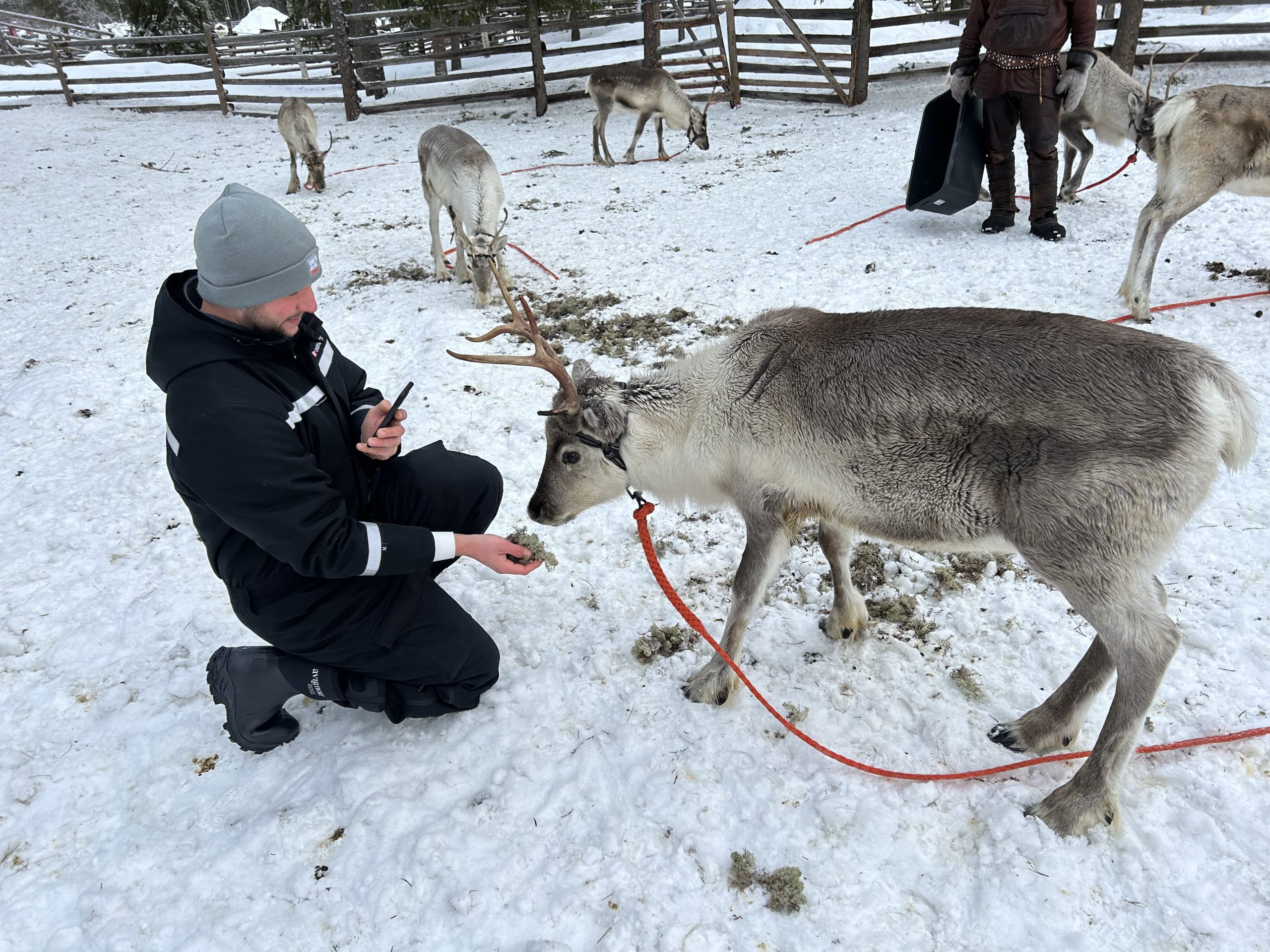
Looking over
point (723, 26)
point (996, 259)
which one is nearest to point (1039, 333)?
point (996, 259)

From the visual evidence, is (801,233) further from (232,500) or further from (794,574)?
(232,500)

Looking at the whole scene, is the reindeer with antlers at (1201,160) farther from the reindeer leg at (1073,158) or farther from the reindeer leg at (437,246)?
the reindeer leg at (437,246)

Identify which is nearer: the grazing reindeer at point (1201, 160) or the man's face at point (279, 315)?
the man's face at point (279, 315)

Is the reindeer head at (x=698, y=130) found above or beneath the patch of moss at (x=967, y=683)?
above

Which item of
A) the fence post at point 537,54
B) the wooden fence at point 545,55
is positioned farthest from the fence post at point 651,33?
the fence post at point 537,54

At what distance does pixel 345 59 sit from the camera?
16938 millimetres

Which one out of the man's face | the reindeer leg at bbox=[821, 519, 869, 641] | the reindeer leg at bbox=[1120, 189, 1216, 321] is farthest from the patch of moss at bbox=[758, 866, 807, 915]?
the reindeer leg at bbox=[1120, 189, 1216, 321]

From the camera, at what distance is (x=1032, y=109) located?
6668mm

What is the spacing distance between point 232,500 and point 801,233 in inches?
277

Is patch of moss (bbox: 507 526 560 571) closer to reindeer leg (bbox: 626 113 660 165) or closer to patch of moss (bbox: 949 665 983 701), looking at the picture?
patch of moss (bbox: 949 665 983 701)

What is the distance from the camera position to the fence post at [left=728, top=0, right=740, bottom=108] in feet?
47.8

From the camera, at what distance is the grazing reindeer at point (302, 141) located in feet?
38.5

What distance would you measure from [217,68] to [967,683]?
899 inches

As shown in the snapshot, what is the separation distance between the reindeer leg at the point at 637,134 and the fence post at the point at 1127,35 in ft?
23.6
